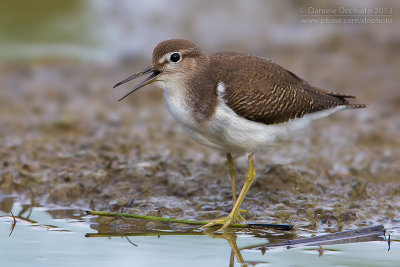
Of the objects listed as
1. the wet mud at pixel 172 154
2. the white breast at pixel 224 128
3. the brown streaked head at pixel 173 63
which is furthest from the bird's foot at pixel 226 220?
the brown streaked head at pixel 173 63

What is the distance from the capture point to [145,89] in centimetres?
1226

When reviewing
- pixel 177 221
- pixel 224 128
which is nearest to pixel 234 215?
pixel 177 221

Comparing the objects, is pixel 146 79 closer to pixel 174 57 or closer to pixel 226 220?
pixel 174 57

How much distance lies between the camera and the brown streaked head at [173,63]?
6.83 metres

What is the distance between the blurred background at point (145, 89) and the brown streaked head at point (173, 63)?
1533 millimetres

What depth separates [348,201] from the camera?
7.50 m

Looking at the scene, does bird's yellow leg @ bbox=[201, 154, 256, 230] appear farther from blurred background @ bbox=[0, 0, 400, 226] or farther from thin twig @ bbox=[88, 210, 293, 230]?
blurred background @ bbox=[0, 0, 400, 226]

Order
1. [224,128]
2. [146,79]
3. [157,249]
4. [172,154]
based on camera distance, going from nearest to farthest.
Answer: [157,249]
[224,128]
[146,79]
[172,154]

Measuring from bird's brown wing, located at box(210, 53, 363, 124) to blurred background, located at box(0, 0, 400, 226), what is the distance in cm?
119

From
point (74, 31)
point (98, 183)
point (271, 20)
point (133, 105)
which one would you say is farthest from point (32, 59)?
point (98, 183)

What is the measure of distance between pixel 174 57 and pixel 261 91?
40.6 inches

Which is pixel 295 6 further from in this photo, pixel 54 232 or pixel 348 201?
pixel 54 232

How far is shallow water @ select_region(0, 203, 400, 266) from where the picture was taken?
5562mm

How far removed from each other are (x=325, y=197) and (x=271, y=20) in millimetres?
7580
